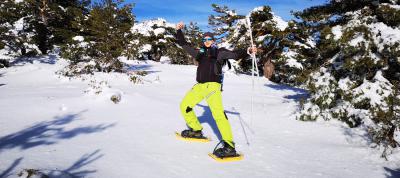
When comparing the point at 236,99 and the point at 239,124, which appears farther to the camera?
the point at 236,99

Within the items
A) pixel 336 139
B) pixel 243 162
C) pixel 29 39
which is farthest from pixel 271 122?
pixel 29 39

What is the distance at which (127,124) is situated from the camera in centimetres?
811

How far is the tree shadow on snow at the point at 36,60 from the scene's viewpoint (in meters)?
23.0

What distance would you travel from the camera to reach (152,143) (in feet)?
21.6

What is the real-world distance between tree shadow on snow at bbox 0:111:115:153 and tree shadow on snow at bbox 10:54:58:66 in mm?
17407

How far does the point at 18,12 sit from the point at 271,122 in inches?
928

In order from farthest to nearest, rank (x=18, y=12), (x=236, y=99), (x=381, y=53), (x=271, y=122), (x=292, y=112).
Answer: (x=18, y=12), (x=236, y=99), (x=292, y=112), (x=271, y=122), (x=381, y=53)

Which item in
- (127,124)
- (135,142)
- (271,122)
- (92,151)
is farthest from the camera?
(271,122)

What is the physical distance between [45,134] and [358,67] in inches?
306

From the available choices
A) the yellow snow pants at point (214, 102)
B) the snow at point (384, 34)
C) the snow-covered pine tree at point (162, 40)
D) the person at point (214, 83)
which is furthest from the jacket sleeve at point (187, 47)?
the snow-covered pine tree at point (162, 40)

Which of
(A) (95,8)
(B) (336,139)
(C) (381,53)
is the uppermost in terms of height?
(A) (95,8)

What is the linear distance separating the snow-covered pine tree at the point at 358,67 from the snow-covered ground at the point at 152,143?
0.59 meters

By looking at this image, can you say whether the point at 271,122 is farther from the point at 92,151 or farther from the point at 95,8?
the point at 95,8

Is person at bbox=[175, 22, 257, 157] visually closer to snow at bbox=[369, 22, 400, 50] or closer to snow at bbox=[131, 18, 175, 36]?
snow at bbox=[369, 22, 400, 50]
